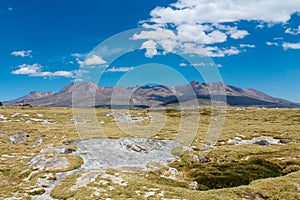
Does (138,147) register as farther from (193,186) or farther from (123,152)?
(193,186)

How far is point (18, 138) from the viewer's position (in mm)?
70438

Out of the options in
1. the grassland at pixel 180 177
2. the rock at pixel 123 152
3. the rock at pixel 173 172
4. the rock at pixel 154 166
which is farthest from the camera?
the rock at pixel 123 152

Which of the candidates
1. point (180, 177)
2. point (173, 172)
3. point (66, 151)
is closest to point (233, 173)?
point (180, 177)

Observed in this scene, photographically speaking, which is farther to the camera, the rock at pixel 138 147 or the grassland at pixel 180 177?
the rock at pixel 138 147

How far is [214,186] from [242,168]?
381 inches

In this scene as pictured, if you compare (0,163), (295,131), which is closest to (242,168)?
(0,163)

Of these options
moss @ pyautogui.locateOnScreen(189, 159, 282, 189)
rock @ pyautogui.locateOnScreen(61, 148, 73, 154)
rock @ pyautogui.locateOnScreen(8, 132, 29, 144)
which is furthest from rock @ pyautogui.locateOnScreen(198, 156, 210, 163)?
rock @ pyautogui.locateOnScreen(8, 132, 29, 144)

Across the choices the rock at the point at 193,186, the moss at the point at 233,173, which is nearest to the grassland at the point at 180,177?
the moss at the point at 233,173

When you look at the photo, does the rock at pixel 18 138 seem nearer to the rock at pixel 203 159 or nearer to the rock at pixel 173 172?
the rock at pixel 173 172

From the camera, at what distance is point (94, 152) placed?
54781mm

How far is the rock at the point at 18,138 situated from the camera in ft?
224

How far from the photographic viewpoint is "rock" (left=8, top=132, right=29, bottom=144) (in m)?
68.2

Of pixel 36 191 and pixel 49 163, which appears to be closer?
pixel 36 191

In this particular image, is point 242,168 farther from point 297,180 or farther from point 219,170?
point 297,180
